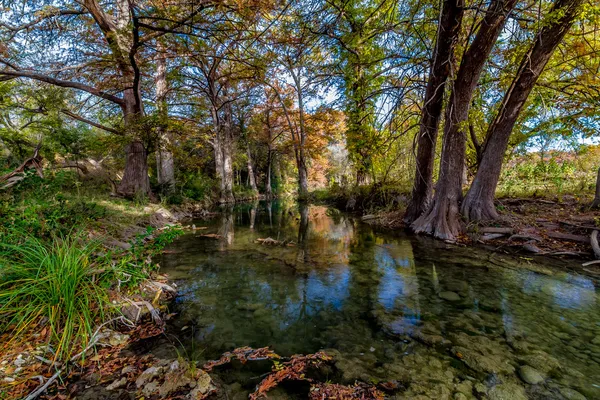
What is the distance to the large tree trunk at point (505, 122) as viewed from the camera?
193 inches

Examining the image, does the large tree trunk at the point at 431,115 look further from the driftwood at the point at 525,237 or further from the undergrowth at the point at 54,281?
the undergrowth at the point at 54,281

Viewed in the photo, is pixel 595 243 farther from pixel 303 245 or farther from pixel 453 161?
pixel 303 245

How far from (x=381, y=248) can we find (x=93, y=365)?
5.00 m

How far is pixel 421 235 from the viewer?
6.32 m

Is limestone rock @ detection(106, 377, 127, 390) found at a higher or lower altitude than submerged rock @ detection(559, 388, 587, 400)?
higher

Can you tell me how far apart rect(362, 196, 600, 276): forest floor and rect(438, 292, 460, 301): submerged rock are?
100 inches

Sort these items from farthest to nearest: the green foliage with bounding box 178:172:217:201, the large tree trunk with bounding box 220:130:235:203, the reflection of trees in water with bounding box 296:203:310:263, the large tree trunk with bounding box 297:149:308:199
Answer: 1. the large tree trunk with bounding box 297:149:308:199
2. the large tree trunk with bounding box 220:130:235:203
3. the green foliage with bounding box 178:172:217:201
4. the reflection of trees in water with bounding box 296:203:310:263

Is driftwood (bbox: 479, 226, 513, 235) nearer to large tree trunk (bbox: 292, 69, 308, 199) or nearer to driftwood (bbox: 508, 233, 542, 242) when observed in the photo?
driftwood (bbox: 508, 233, 542, 242)

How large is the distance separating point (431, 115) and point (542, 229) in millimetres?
3592

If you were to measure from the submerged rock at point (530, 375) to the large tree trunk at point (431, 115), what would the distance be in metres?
4.08

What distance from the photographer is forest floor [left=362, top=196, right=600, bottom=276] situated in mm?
4469

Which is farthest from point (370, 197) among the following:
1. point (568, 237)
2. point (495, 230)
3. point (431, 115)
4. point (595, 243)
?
point (595, 243)

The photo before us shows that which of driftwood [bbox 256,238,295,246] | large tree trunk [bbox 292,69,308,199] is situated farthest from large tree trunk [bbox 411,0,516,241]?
large tree trunk [bbox 292,69,308,199]

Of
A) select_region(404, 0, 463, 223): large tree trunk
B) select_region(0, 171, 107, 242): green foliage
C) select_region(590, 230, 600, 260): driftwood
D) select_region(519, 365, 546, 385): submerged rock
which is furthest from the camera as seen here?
select_region(404, 0, 463, 223): large tree trunk
